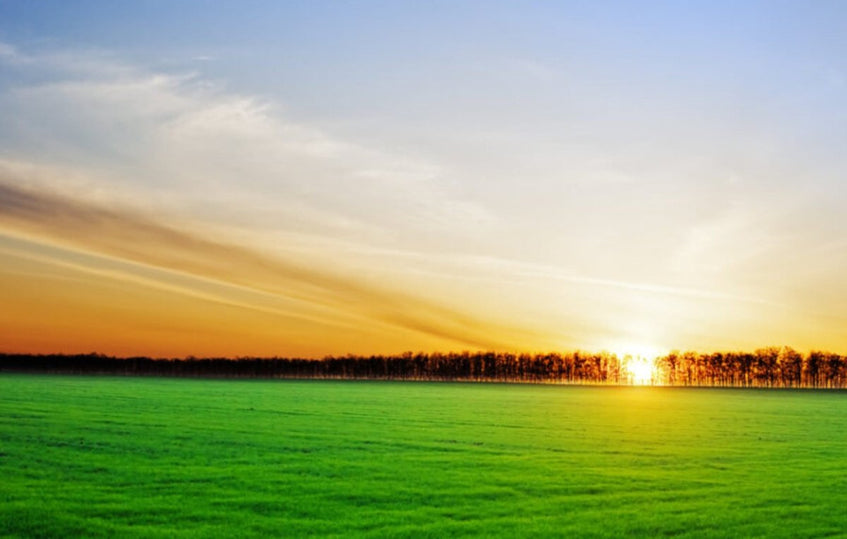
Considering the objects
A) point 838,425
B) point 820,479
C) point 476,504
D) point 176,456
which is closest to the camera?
point 476,504

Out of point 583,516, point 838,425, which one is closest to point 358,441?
point 583,516

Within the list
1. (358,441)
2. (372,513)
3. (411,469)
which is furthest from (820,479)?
(358,441)

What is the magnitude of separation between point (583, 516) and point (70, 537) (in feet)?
35.5

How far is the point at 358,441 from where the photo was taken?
3347cm

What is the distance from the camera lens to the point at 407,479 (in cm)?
2312

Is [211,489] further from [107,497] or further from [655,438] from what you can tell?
[655,438]

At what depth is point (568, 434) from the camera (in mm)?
38875

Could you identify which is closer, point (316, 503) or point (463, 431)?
point (316, 503)

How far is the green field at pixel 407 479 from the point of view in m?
17.3

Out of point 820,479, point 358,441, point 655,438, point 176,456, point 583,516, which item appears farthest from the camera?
point 655,438

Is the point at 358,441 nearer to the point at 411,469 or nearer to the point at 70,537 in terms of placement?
the point at 411,469

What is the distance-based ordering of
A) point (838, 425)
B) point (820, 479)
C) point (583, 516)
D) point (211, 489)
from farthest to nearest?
1. point (838, 425)
2. point (820, 479)
3. point (211, 489)
4. point (583, 516)

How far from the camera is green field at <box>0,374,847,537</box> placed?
Result: 17.3 metres

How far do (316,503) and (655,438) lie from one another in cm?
2261
